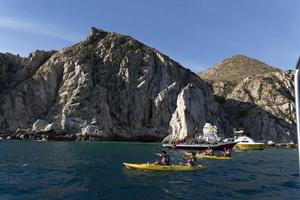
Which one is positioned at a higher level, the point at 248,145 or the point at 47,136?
the point at 47,136

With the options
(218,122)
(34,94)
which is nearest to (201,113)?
(218,122)

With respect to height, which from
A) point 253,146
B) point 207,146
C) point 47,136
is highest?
point 47,136

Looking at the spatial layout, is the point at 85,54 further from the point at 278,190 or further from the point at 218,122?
the point at 278,190

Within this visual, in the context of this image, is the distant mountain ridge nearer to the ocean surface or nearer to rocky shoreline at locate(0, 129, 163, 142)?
rocky shoreline at locate(0, 129, 163, 142)

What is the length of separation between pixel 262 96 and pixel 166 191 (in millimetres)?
157825

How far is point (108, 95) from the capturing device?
5704 inches

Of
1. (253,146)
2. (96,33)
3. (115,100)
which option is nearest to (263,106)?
(253,146)

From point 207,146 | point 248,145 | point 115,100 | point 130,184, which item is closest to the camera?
point 130,184

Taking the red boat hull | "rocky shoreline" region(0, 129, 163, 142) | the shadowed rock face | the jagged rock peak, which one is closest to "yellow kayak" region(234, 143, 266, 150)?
the red boat hull

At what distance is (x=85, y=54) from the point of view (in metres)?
152

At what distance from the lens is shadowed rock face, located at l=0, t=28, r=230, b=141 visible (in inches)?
5241

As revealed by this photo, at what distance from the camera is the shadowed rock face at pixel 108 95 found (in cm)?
13312

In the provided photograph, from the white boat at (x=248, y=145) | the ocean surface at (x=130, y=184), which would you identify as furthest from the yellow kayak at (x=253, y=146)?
the ocean surface at (x=130, y=184)

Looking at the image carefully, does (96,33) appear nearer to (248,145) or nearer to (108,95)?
(108,95)
